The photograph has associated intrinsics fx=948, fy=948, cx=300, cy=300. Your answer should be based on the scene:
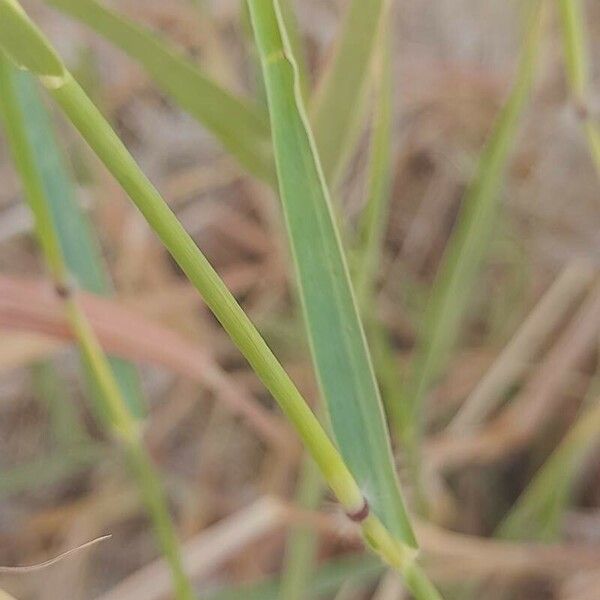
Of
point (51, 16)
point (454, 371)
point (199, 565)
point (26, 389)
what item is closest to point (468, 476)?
point (454, 371)

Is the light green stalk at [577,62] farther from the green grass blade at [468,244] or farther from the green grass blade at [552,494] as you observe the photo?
the green grass blade at [552,494]

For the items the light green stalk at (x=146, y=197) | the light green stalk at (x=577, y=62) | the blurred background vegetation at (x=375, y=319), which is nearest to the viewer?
the light green stalk at (x=146, y=197)

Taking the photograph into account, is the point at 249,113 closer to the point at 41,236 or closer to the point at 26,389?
the point at 41,236

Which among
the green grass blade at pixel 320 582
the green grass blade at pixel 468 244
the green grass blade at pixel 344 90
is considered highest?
the green grass blade at pixel 344 90

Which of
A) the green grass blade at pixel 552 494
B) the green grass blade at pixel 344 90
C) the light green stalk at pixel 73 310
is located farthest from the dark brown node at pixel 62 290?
the green grass blade at pixel 552 494

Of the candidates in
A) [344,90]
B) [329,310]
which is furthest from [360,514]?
[344,90]

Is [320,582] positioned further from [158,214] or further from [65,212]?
[158,214]

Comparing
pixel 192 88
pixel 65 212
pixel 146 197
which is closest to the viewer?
pixel 146 197
